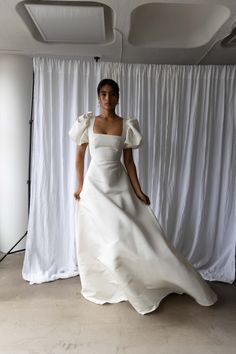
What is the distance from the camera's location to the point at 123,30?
2.21 metres

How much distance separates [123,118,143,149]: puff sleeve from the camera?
2332 mm

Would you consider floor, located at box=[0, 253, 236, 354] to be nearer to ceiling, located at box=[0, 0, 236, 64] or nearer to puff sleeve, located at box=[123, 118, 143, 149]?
puff sleeve, located at box=[123, 118, 143, 149]

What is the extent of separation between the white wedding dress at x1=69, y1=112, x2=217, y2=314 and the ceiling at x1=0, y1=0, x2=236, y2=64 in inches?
25.4

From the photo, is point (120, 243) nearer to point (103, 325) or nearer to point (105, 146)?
point (103, 325)

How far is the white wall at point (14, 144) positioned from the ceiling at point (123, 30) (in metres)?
0.31

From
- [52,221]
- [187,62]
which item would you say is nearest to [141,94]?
[187,62]

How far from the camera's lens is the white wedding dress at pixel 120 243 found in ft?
7.07

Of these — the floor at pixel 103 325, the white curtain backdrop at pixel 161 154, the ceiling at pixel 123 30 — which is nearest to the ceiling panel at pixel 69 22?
the ceiling at pixel 123 30

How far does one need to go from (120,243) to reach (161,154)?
0.98 meters

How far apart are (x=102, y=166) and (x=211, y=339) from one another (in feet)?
4.44

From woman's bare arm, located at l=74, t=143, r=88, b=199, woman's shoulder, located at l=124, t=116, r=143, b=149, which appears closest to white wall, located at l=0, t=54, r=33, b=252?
woman's bare arm, located at l=74, t=143, r=88, b=199

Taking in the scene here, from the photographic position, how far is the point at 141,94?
270 cm

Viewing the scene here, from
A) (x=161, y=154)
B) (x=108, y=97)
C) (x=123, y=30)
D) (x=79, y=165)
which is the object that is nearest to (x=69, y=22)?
(x=123, y=30)

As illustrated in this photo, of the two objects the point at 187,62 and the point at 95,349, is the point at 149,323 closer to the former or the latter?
the point at 95,349
